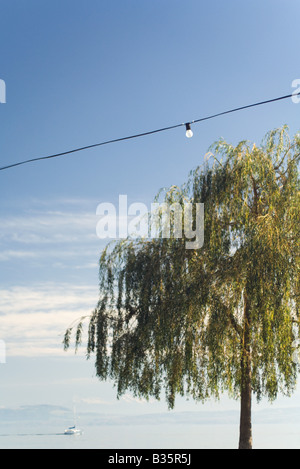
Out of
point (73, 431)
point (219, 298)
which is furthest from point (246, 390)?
point (73, 431)

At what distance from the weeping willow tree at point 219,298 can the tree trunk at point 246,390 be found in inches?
0.9

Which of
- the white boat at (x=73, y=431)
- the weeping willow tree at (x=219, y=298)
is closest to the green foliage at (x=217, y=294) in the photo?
the weeping willow tree at (x=219, y=298)

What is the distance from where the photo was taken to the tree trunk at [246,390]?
11727mm

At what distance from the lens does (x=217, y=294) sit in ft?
37.8

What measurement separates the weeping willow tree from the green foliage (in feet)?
0.08

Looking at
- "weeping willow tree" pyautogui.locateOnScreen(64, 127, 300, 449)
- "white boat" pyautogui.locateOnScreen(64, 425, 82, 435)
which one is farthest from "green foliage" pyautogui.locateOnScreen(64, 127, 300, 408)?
"white boat" pyautogui.locateOnScreen(64, 425, 82, 435)

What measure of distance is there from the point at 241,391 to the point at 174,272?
318 centimetres

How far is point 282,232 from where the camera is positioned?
11656 millimetres

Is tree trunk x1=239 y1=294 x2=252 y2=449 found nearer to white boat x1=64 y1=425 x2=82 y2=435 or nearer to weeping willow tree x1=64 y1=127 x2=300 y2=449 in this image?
weeping willow tree x1=64 y1=127 x2=300 y2=449

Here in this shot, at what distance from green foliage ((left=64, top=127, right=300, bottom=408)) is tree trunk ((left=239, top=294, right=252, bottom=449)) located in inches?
2.9

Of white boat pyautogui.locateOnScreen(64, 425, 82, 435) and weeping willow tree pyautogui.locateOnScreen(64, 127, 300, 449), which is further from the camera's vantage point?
white boat pyautogui.locateOnScreen(64, 425, 82, 435)

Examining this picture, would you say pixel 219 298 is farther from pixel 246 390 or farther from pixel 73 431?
pixel 73 431

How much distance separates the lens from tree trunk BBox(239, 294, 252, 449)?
1173 centimetres

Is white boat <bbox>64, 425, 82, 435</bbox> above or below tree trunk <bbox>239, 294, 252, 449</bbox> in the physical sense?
below
